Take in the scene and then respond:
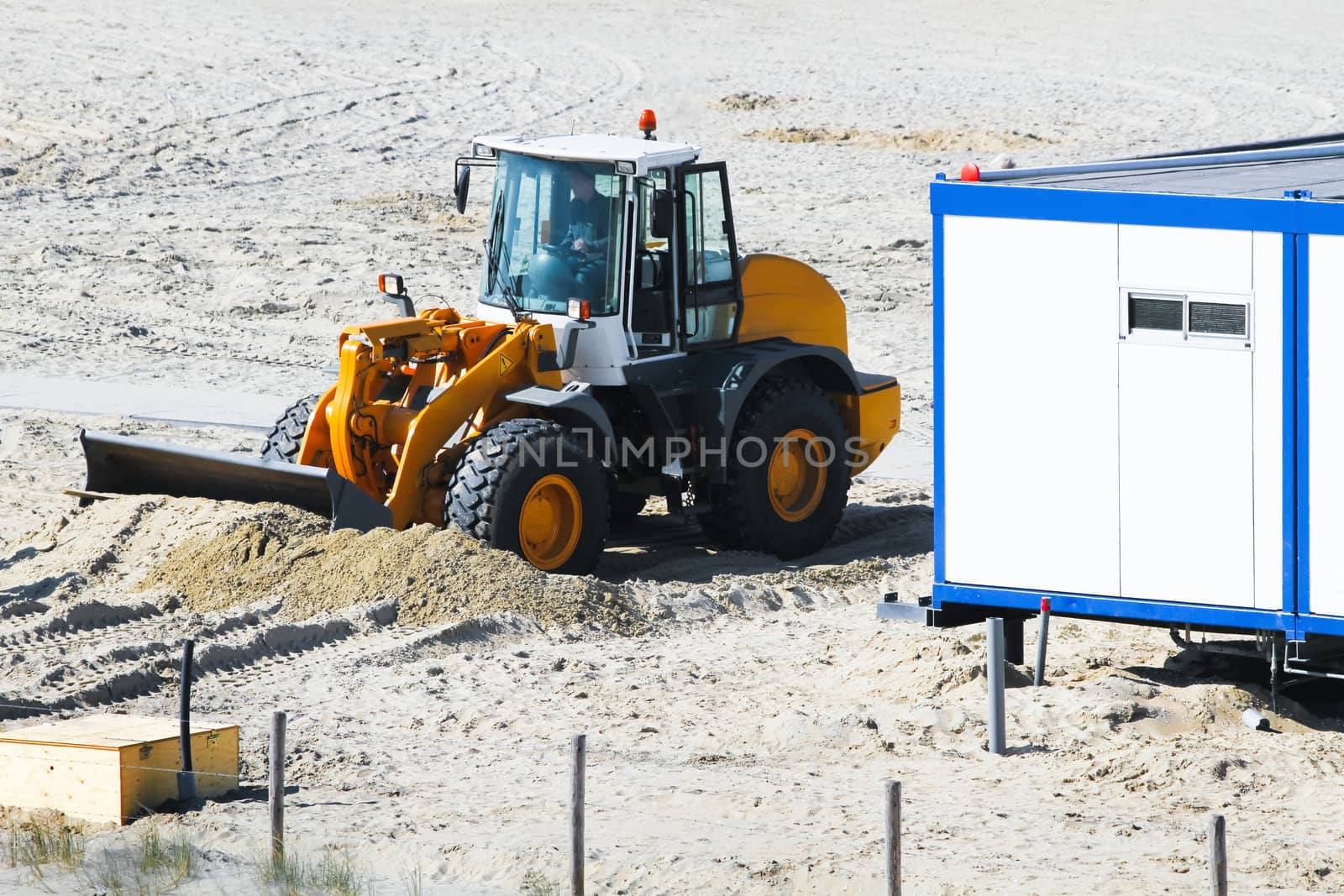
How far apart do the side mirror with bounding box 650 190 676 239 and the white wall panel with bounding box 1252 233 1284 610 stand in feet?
12.9

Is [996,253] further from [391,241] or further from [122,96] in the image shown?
[122,96]

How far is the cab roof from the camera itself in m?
12.0

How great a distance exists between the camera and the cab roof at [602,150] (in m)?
12.0

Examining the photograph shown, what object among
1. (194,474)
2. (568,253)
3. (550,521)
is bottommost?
(550,521)

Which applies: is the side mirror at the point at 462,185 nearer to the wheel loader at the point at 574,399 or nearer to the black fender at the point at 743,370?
the wheel loader at the point at 574,399

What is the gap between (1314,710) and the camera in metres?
9.75

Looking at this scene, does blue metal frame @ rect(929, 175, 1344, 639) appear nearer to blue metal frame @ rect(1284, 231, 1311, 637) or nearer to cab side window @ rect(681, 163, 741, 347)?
blue metal frame @ rect(1284, 231, 1311, 637)

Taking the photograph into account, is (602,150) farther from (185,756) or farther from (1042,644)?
(185,756)

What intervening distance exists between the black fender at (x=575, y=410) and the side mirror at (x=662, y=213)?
1061 millimetres

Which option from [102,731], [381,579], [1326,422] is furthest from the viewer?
[381,579]

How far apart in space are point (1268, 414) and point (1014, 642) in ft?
6.45

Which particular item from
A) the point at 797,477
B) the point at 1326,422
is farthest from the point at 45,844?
the point at 797,477

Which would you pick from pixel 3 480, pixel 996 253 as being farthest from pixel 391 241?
pixel 996 253

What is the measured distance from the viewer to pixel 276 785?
7.85 m
